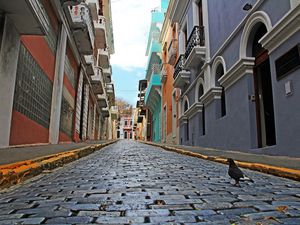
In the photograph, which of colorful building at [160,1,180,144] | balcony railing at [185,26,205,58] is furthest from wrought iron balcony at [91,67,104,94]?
balcony railing at [185,26,205,58]

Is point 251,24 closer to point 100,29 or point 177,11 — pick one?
point 177,11

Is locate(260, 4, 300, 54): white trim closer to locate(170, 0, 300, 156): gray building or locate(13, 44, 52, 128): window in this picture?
locate(170, 0, 300, 156): gray building

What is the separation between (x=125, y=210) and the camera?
2.02 meters

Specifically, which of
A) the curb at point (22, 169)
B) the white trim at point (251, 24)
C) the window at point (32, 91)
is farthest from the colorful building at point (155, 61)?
the curb at point (22, 169)

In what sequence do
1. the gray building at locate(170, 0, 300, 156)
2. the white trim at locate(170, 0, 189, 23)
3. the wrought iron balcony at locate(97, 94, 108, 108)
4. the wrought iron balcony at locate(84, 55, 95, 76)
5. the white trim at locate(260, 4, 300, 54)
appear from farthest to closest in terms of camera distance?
1. the wrought iron balcony at locate(97, 94, 108, 108)
2. the wrought iron balcony at locate(84, 55, 95, 76)
3. the white trim at locate(170, 0, 189, 23)
4. the gray building at locate(170, 0, 300, 156)
5. the white trim at locate(260, 4, 300, 54)

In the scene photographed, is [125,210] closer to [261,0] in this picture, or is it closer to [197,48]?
[261,0]

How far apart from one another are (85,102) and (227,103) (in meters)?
13.3

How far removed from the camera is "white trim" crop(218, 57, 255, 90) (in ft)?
28.4

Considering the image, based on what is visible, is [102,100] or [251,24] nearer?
[251,24]

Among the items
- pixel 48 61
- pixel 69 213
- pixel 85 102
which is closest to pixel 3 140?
pixel 48 61

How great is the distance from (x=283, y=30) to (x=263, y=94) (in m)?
2.49

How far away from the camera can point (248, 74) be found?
28.3ft

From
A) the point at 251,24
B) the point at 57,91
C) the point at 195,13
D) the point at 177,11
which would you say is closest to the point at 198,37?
the point at 195,13

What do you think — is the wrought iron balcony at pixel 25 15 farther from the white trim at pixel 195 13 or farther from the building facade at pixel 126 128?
the building facade at pixel 126 128
